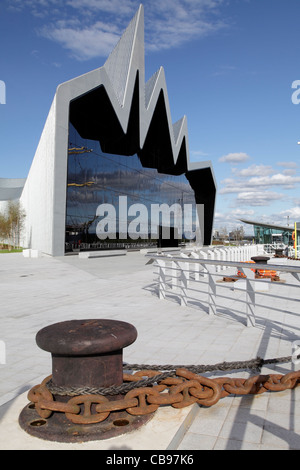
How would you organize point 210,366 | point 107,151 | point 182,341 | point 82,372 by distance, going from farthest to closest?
point 107,151, point 182,341, point 210,366, point 82,372

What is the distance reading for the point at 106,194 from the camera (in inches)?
1150

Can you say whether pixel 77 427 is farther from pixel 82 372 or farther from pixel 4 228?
pixel 4 228

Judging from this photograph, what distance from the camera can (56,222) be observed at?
73.1 ft

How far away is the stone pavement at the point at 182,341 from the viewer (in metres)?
2.95

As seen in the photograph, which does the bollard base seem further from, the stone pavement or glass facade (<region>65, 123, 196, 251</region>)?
glass facade (<region>65, 123, 196, 251</region>)

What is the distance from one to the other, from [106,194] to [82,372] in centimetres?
2681

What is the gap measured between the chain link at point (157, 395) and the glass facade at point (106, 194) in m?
21.3

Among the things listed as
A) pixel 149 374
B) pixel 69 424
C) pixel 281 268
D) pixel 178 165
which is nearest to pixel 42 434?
pixel 69 424

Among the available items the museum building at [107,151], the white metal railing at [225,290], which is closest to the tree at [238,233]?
the museum building at [107,151]

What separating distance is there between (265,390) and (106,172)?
27.1 meters

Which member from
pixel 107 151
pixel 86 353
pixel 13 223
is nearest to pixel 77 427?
pixel 86 353

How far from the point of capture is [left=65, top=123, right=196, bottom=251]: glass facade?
80.9ft

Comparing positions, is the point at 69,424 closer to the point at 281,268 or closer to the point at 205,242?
the point at 281,268
